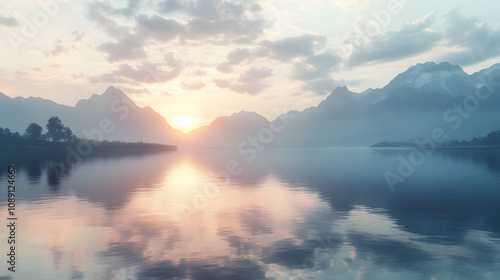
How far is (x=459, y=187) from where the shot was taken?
59031 mm

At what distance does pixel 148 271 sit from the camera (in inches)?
775

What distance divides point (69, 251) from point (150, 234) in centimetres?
630

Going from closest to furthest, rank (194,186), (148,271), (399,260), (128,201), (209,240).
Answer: (148,271), (399,260), (209,240), (128,201), (194,186)

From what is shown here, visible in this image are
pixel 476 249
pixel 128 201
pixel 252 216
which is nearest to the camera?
pixel 476 249

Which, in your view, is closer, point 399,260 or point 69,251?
point 399,260

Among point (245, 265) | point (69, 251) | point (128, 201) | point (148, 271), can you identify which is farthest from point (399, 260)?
point (128, 201)

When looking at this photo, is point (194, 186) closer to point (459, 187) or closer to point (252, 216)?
point (252, 216)

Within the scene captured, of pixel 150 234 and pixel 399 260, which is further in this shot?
pixel 150 234

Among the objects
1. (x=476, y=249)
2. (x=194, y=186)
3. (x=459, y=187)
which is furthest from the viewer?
(x=194, y=186)

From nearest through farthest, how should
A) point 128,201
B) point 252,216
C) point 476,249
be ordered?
point 476,249
point 252,216
point 128,201

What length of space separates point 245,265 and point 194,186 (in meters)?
44.9

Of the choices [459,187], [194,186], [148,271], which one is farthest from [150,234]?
[459,187]

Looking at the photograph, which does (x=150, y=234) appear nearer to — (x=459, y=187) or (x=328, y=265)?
(x=328, y=265)

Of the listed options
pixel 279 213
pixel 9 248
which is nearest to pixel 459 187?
pixel 279 213
